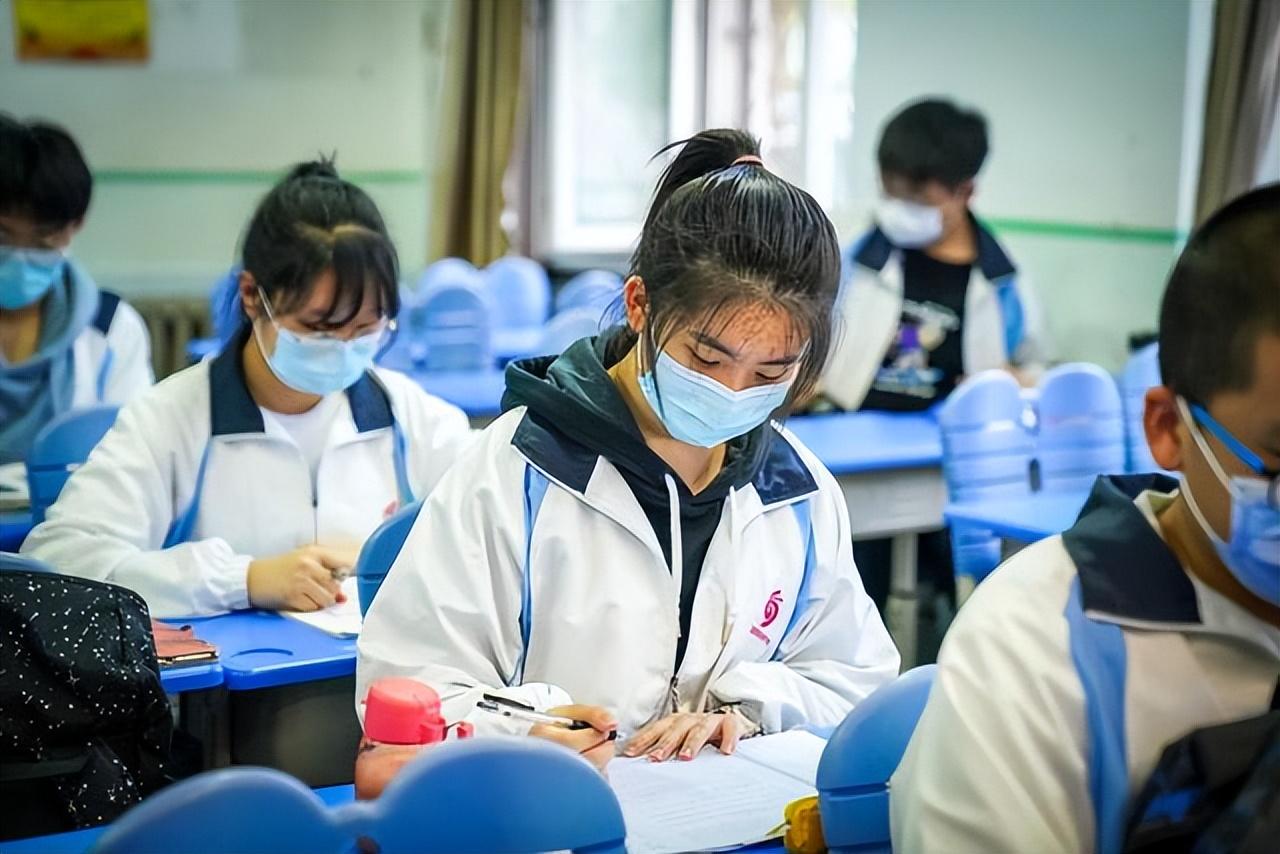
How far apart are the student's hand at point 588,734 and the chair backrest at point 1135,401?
7.67ft

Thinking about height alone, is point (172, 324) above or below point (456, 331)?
below

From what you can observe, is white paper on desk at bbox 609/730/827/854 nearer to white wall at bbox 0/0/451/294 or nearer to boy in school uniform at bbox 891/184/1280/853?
boy in school uniform at bbox 891/184/1280/853

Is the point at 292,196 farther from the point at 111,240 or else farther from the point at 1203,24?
the point at 111,240

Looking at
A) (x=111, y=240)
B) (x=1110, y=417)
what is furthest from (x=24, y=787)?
(x=111, y=240)

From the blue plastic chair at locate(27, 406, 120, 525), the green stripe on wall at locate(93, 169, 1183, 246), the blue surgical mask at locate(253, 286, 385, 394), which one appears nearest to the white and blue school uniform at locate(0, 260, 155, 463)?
the blue plastic chair at locate(27, 406, 120, 525)

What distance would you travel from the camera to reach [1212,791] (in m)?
1.21

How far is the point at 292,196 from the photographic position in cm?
264

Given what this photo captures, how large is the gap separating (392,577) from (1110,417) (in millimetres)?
2496

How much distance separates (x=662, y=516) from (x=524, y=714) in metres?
0.33

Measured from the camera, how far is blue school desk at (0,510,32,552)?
2832mm

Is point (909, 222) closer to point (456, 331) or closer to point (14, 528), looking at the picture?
point (456, 331)

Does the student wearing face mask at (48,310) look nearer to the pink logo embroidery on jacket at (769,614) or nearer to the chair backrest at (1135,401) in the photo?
the pink logo embroidery on jacket at (769,614)

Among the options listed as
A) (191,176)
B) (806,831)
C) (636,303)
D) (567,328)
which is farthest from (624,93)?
(806,831)

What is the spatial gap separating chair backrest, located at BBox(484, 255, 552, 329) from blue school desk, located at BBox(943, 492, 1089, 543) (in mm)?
3069
